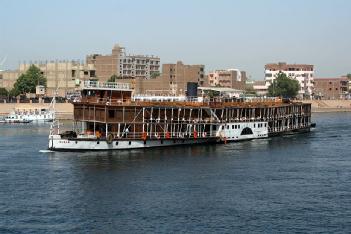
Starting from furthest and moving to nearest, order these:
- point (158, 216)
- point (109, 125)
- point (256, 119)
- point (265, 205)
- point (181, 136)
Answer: point (256, 119) < point (181, 136) < point (109, 125) < point (265, 205) < point (158, 216)

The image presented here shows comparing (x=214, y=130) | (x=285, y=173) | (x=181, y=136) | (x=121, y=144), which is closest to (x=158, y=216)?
(x=285, y=173)

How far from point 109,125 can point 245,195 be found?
31.5 m

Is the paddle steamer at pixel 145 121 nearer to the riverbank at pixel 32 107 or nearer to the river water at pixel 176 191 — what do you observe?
the river water at pixel 176 191

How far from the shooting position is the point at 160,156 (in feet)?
257

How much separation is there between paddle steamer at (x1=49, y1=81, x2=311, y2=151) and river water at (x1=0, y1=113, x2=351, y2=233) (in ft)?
6.80

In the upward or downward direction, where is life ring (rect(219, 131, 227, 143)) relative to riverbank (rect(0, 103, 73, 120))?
downward

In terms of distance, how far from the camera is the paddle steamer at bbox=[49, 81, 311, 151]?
82.2 metres

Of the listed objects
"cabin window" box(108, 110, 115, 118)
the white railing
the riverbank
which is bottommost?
the riverbank

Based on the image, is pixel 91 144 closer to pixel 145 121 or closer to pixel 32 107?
pixel 145 121

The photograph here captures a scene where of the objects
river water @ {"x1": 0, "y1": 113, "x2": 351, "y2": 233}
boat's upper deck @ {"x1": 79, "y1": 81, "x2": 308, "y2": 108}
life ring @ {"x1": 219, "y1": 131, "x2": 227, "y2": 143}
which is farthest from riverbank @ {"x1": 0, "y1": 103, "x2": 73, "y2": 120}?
river water @ {"x1": 0, "y1": 113, "x2": 351, "y2": 233}

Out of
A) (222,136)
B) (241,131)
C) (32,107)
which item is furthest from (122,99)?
(32,107)

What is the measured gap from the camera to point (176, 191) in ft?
186

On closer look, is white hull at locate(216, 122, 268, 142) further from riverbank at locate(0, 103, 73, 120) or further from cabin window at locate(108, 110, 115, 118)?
riverbank at locate(0, 103, 73, 120)

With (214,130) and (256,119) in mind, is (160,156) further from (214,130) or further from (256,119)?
(256,119)
